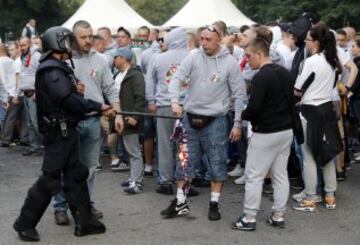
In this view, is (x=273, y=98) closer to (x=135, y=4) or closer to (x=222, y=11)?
(x=222, y=11)

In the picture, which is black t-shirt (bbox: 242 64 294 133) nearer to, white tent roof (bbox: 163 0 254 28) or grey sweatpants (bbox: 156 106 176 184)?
grey sweatpants (bbox: 156 106 176 184)

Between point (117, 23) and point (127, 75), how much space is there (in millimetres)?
13944

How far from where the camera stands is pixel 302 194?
7461 millimetres

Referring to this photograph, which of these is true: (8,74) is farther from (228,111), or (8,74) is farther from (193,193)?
(228,111)

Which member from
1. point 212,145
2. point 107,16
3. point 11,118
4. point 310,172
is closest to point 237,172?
point 310,172

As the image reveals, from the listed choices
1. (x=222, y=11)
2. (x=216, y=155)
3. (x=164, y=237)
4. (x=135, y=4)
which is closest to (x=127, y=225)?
(x=164, y=237)

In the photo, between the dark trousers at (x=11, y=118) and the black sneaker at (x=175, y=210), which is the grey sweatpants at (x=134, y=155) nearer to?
the black sneaker at (x=175, y=210)

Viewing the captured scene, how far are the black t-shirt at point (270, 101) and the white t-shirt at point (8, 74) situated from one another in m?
6.78

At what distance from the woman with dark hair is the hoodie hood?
1.62 meters

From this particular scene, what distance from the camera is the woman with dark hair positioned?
688 cm

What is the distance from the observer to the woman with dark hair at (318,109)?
688 cm

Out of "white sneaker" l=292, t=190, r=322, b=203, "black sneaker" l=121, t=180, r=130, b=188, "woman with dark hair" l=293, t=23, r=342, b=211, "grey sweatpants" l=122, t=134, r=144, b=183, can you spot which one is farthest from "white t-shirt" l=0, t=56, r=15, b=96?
"woman with dark hair" l=293, t=23, r=342, b=211

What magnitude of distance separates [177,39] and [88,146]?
2.13m

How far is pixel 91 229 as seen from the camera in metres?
6.16
